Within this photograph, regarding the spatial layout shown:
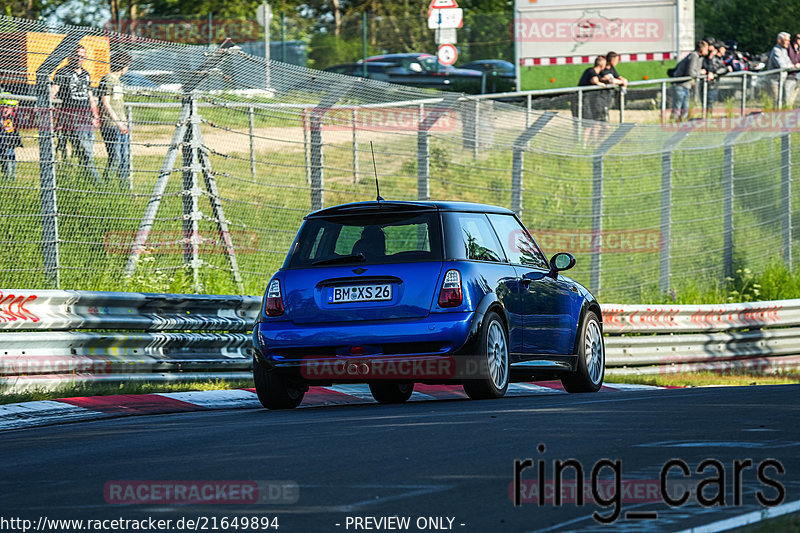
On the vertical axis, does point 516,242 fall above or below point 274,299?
above

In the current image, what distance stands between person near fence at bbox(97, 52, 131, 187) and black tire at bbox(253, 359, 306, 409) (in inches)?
146

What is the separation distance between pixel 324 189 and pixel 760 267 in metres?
9.68

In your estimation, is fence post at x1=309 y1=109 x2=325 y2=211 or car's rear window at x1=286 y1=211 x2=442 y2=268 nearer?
car's rear window at x1=286 y1=211 x2=442 y2=268

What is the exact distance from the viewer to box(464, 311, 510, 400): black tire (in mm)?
10375

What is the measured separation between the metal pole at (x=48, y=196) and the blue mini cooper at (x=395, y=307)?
304cm

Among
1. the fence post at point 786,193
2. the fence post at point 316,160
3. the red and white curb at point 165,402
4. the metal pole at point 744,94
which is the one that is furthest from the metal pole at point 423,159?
the metal pole at point 744,94

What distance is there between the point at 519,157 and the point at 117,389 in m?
7.70

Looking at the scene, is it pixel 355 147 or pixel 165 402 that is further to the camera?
pixel 355 147

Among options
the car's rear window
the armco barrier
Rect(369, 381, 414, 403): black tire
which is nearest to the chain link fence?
the armco barrier

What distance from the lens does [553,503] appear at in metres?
6.00

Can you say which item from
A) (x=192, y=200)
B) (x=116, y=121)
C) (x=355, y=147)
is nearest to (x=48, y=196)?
(x=116, y=121)

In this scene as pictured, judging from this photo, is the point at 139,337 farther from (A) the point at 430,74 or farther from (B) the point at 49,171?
(A) the point at 430,74

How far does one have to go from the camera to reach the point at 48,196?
510 inches

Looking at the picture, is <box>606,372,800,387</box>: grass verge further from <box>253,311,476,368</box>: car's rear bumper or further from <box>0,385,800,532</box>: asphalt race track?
<box>253,311,476,368</box>: car's rear bumper
